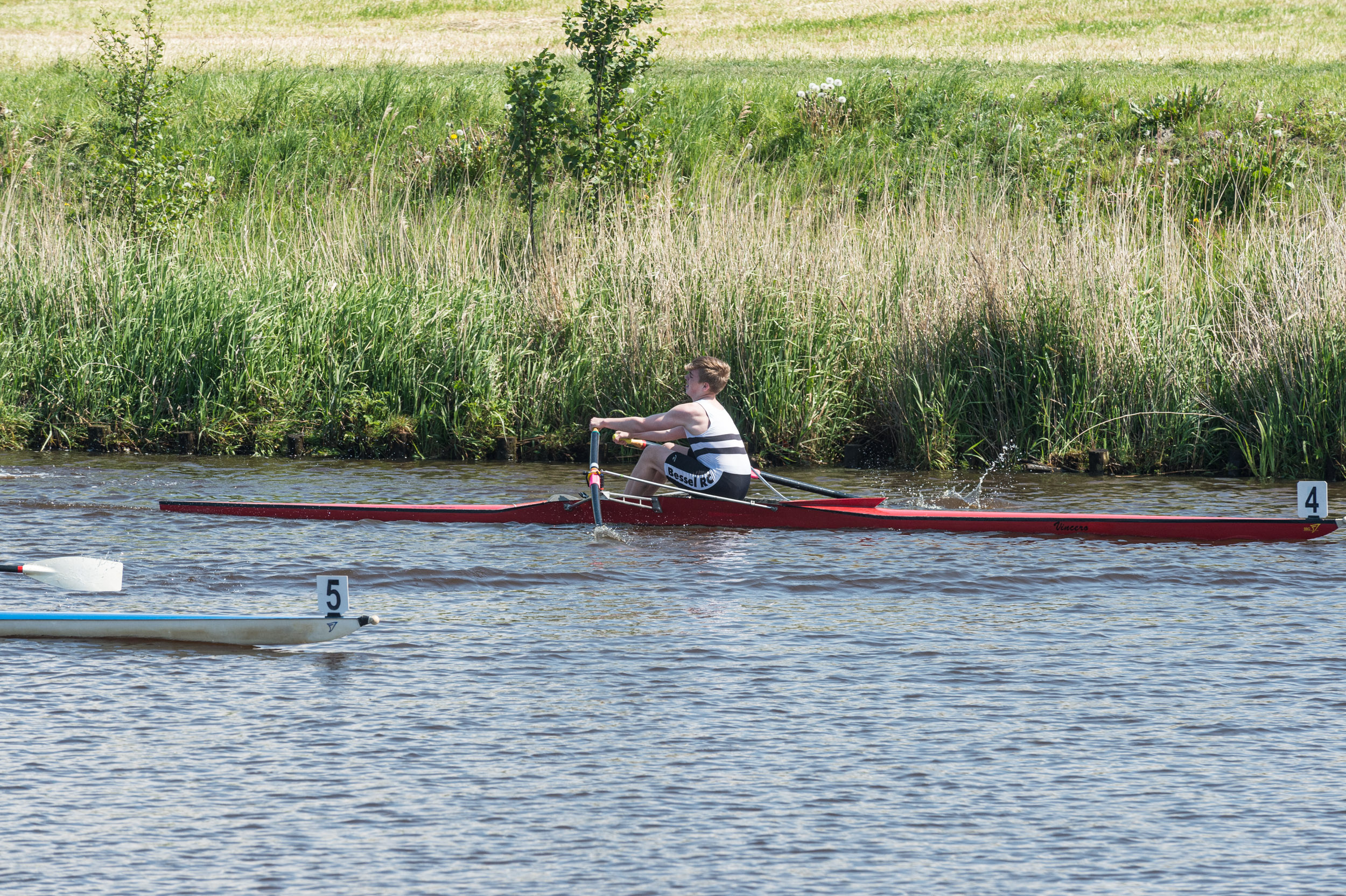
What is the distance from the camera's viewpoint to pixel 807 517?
10.0 metres

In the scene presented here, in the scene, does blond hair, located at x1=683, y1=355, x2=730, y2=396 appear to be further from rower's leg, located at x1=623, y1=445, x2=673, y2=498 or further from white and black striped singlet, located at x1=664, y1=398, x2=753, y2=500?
rower's leg, located at x1=623, y1=445, x2=673, y2=498

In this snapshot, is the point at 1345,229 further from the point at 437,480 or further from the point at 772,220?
the point at 437,480

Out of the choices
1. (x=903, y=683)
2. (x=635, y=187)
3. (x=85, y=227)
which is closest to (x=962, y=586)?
(x=903, y=683)

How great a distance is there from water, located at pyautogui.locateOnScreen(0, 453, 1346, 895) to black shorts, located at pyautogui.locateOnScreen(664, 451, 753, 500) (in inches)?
19.6

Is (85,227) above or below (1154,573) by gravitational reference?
above

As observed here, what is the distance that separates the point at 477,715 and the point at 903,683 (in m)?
1.76

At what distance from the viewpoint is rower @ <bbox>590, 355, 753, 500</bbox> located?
1034cm

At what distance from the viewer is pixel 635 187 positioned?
15.9 metres

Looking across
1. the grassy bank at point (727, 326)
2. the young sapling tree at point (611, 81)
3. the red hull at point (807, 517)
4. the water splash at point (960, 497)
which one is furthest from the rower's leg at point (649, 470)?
the young sapling tree at point (611, 81)

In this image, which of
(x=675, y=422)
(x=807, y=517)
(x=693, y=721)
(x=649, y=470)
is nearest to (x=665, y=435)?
(x=675, y=422)

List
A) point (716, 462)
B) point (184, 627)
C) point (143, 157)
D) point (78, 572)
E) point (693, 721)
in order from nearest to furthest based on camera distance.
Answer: point (693, 721), point (184, 627), point (78, 572), point (716, 462), point (143, 157)

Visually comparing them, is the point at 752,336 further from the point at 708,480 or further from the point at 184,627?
the point at 184,627

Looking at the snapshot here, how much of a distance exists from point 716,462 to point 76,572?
13.7ft

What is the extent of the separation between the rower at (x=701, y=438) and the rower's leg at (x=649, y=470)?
0.4 inches
